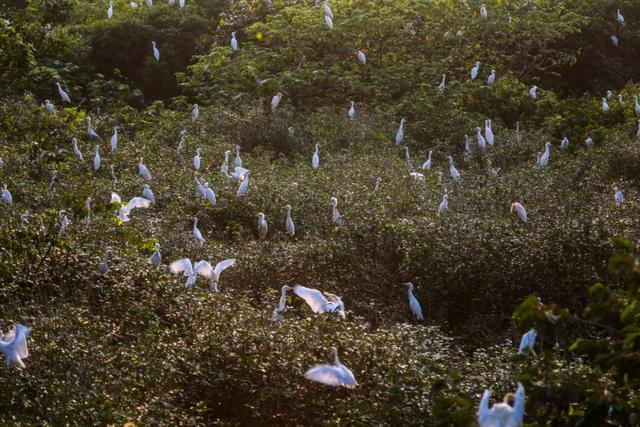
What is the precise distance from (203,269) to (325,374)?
92.4 inches

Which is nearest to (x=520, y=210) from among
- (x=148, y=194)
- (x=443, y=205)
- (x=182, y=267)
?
(x=443, y=205)

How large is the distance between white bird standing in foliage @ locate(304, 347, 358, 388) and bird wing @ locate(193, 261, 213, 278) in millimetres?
2235

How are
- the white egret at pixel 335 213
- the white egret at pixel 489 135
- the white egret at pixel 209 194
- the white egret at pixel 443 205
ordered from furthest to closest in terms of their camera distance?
the white egret at pixel 489 135
the white egret at pixel 209 194
the white egret at pixel 443 205
the white egret at pixel 335 213

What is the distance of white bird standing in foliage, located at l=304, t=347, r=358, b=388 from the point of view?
450 centimetres

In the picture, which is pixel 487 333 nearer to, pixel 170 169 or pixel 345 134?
pixel 170 169

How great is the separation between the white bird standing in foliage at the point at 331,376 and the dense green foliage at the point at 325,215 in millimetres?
129

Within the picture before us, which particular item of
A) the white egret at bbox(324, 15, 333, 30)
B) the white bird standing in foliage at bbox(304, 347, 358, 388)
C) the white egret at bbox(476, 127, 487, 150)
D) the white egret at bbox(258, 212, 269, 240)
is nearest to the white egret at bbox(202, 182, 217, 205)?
the white egret at bbox(258, 212, 269, 240)

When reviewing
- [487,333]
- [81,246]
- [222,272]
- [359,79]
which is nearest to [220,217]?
[222,272]

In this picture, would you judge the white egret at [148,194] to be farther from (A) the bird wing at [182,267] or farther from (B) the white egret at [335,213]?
(A) the bird wing at [182,267]

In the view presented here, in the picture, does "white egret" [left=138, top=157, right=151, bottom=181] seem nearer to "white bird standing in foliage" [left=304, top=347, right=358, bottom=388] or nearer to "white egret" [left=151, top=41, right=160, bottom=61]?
"white bird standing in foliage" [left=304, top=347, right=358, bottom=388]

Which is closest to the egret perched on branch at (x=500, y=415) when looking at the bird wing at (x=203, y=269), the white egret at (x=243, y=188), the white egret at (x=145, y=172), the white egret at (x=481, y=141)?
the bird wing at (x=203, y=269)

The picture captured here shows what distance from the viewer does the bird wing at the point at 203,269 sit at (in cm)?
668

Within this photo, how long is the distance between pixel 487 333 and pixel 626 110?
22.3ft

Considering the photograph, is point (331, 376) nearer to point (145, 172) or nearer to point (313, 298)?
point (313, 298)
